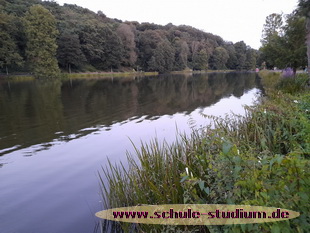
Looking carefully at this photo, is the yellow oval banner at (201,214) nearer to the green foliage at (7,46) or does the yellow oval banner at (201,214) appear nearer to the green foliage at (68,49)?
the green foliage at (7,46)

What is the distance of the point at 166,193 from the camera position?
358 centimetres

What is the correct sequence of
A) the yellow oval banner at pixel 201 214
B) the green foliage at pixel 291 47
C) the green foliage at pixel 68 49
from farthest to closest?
the green foliage at pixel 68 49
the green foliage at pixel 291 47
the yellow oval banner at pixel 201 214

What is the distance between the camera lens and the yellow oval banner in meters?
1.96

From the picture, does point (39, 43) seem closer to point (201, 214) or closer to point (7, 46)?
point (7, 46)

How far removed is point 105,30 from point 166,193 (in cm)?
7931

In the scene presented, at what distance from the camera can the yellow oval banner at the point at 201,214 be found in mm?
1959

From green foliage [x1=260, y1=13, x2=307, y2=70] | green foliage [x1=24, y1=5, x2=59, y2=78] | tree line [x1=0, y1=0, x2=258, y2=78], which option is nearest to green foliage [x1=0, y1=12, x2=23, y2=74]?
tree line [x1=0, y1=0, x2=258, y2=78]

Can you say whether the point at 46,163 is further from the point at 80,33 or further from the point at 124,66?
the point at 124,66

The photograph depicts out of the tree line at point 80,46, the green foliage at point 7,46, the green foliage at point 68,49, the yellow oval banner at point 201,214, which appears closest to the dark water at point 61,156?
the yellow oval banner at point 201,214

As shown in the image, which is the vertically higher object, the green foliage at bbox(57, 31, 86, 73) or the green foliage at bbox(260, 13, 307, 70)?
the green foliage at bbox(57, 31, 86, 73)

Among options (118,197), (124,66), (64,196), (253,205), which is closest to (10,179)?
→ (64,196)

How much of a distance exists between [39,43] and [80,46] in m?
12.4

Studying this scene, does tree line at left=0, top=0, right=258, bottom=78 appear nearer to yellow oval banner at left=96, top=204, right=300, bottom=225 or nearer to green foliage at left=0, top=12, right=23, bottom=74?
green foliage at left=0, top=12, right=23, bottom=74

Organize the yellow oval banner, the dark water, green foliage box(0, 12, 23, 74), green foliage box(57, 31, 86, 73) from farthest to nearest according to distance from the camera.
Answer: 1. green foliage box(57, 31, 86, 73)
2. green foliage box(0, 12, 23, 74)
3. the dark water
4. the yellow oval banner
